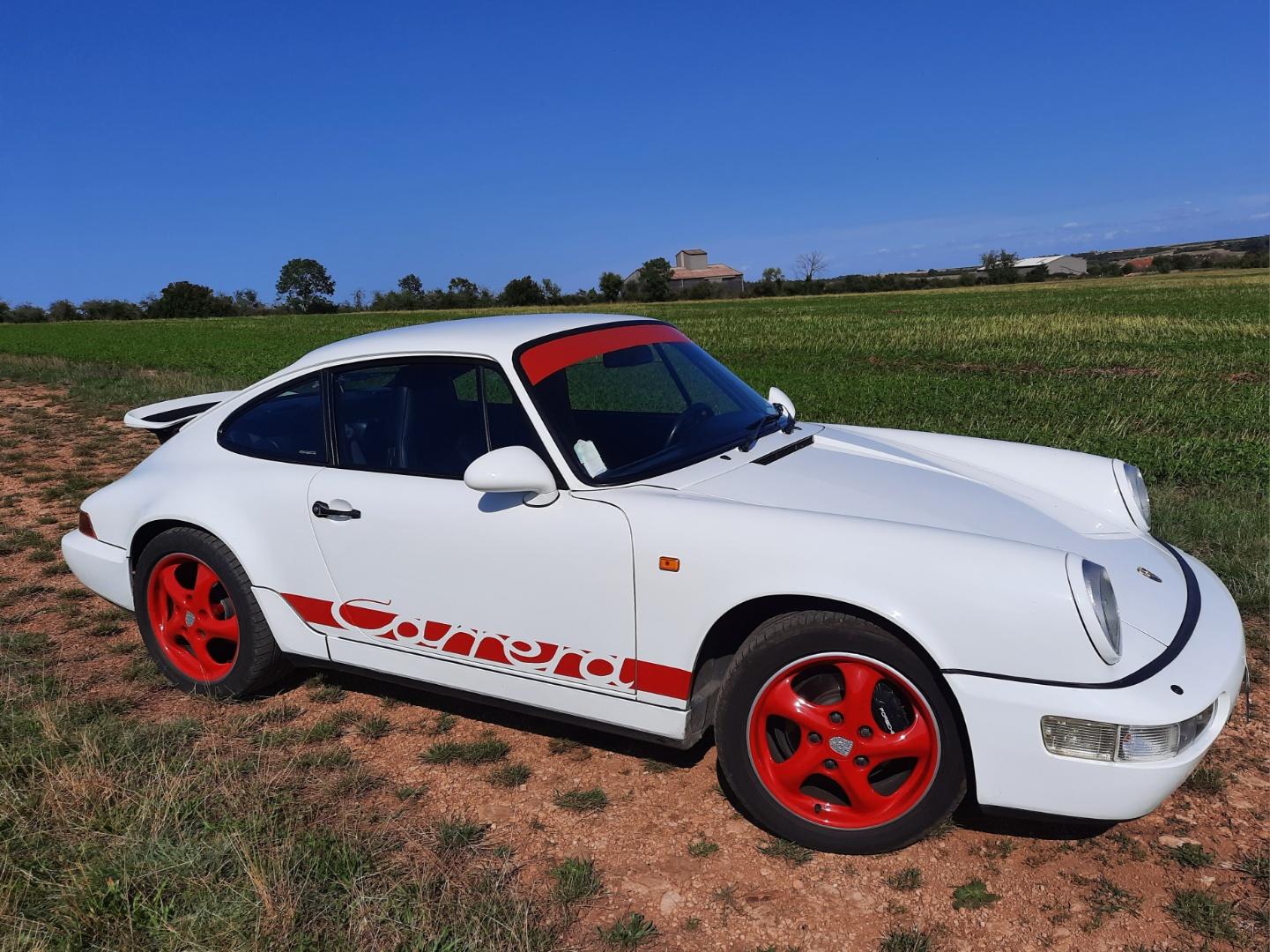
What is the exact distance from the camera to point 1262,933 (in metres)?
2.16

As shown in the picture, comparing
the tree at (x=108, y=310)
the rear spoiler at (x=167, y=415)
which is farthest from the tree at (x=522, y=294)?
the rear spoiler at (x=167, y=415)

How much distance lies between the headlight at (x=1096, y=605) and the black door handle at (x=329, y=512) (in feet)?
7.73

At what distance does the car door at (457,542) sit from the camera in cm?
276

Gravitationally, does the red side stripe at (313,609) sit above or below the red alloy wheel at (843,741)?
above

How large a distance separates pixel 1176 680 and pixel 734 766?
1.23 m

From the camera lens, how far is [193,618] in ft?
12.1

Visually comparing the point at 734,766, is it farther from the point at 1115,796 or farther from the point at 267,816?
the point at 267,816

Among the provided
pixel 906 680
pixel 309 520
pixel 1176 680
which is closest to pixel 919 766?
pixel 906 680

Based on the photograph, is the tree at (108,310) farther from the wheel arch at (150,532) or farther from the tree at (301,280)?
the wheel arch at (150,532)

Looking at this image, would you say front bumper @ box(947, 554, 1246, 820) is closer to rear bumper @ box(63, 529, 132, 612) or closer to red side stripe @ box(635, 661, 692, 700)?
red side stripe @ box(635, 661, 692, 700)

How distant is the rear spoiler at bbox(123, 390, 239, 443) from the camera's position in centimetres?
417

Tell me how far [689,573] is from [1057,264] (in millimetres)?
116956

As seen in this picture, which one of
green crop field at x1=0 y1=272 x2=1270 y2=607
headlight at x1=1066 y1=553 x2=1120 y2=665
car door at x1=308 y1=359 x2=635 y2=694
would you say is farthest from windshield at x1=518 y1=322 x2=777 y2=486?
green crop field at x1=0 y1=272 x2=1270 y2=607

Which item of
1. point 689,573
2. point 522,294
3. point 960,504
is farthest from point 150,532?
point 522,294
